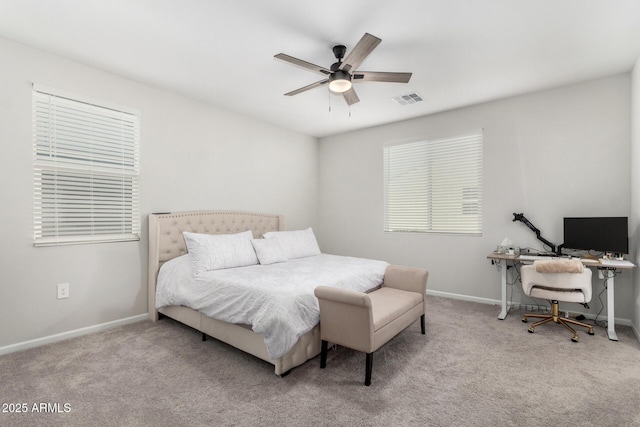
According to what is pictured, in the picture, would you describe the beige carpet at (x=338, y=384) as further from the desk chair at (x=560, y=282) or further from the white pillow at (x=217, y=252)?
the white pillow at (x=217, y=252)

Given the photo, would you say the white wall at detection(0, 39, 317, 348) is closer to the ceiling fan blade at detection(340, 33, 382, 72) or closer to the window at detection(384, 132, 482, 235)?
the window at detection(384, 132, 482, 235)

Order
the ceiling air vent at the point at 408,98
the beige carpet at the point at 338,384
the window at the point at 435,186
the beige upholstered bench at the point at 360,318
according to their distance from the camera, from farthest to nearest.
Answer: the window at the point at 435,186 < the ceiling air vent at the point at 408,98 < the beige upholstered bench at the point at 360,318 < the beige carpet at the point at 338,384

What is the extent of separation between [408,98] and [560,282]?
2709mm

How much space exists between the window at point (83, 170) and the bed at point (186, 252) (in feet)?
1.04

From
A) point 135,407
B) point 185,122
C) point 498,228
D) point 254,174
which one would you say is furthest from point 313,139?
point 135,407

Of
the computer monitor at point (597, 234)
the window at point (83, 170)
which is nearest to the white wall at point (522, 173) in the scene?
the computer monitor at point (597, 234)

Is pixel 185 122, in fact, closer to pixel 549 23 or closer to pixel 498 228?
pixel 549 23

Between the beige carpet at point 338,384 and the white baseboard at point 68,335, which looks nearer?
the beige carpet at point 338,384

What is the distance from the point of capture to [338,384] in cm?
217

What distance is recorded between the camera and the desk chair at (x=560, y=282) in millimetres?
2879

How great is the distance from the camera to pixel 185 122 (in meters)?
3.91

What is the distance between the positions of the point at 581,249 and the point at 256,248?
372 cm

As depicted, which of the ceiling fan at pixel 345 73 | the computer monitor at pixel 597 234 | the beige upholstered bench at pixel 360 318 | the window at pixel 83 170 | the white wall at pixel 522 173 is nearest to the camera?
the beige upholstered bench at pixel 360 318

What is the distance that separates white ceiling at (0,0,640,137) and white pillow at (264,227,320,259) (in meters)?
1.86
